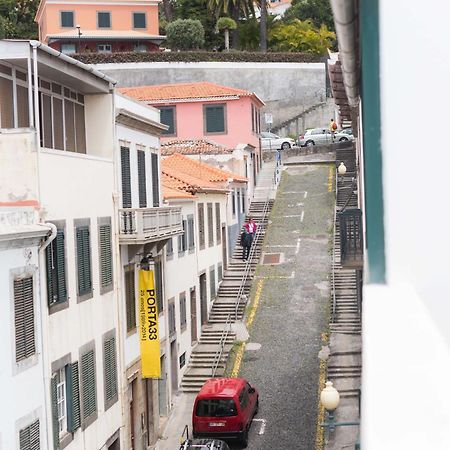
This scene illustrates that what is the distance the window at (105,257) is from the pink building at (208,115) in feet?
87.2

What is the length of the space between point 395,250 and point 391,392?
1221 millimetres

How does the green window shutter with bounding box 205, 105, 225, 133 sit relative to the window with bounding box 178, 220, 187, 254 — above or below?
above

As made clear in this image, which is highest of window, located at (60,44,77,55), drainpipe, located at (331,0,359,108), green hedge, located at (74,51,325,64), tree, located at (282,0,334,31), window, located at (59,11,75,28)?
tree, located at (282,0,334,31)

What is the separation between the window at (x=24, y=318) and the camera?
14697 millimetres

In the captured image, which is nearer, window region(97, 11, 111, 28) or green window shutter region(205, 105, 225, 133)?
green window shutter region(205, 105, 225, 133)

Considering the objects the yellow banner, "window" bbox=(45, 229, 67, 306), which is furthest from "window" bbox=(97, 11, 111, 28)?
"window" bbox=(45, 229, 67, 306)

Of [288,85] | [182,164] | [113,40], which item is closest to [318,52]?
[288,85]

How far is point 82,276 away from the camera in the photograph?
729 inches

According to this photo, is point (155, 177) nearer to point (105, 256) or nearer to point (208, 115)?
point (105, 256)

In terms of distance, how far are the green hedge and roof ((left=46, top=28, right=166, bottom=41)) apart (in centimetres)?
504

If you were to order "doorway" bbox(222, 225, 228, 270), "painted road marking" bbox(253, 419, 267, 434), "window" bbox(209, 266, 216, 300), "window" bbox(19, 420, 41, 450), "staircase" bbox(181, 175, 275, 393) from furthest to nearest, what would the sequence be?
1. "doorway" bbox(222, 225, 228, 270)
2. "window" bbox(209, 266, 216, 300)
3. "staircase" bbox(181, 175, 275, 393)
4. "painted road marking" bbox(253, 419, 267, 434)
5. "window" bbox(19, 420, 41, 450)

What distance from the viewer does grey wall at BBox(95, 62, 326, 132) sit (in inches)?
2391

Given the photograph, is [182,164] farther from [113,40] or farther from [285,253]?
[113,40]

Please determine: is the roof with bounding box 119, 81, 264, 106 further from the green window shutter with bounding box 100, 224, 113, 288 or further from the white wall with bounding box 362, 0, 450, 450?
the white wall with bounding box 362, 0, 450, 450
